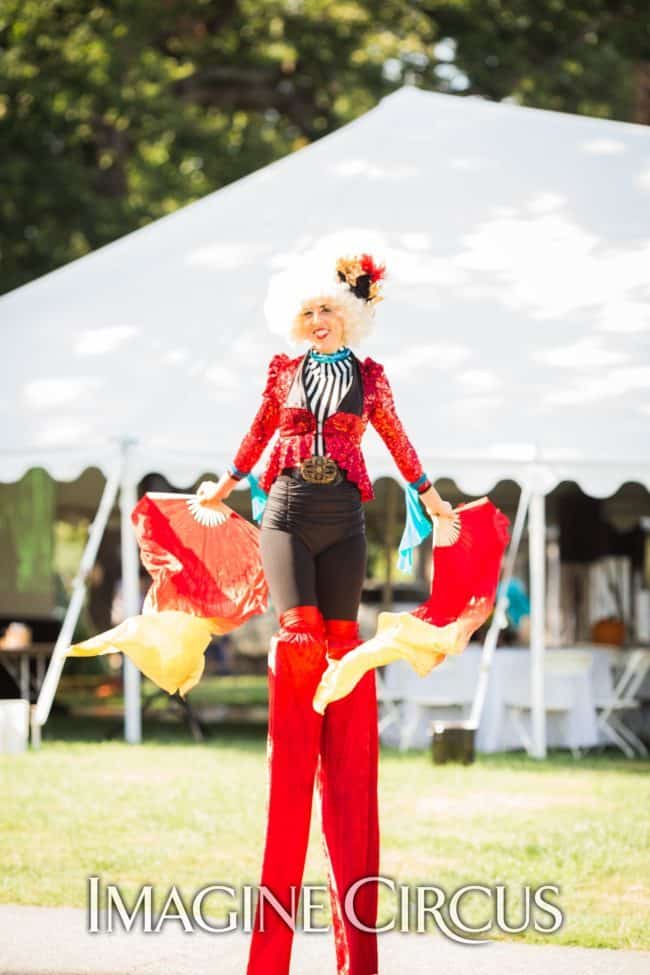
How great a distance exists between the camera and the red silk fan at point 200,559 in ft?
13.7

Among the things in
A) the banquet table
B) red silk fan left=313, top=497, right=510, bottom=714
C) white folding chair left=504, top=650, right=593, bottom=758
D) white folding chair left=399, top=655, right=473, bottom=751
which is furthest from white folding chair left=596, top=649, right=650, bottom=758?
red silk fan left=313, top=497, right=510, bottom=714

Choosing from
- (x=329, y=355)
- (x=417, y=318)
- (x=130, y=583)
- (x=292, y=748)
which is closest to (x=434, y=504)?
(x=329, y=355)

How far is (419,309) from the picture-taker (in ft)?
34.8

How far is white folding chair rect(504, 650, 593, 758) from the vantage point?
32.9 ft

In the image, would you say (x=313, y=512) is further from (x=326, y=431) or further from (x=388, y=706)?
(x=388, y=706)

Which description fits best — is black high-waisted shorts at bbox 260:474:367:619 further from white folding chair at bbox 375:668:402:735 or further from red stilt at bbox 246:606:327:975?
white folding chair at bbox 375:668:402:735

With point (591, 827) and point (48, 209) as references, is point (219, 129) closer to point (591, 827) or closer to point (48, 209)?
point (48, 209)

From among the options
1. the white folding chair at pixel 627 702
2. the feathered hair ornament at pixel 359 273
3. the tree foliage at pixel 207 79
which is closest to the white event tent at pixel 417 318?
the white folding chair at pixel 627 702

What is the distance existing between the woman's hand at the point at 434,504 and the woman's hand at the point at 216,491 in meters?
0.52

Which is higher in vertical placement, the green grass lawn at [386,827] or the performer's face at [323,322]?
the performer's face at [323,322]

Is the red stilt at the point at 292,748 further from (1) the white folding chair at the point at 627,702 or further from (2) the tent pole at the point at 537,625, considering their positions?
(1) the white folding chair at the point at 627,702

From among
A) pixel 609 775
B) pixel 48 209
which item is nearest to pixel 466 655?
pixel 609 775

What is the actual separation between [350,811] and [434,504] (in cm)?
84

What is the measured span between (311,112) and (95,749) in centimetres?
1396
